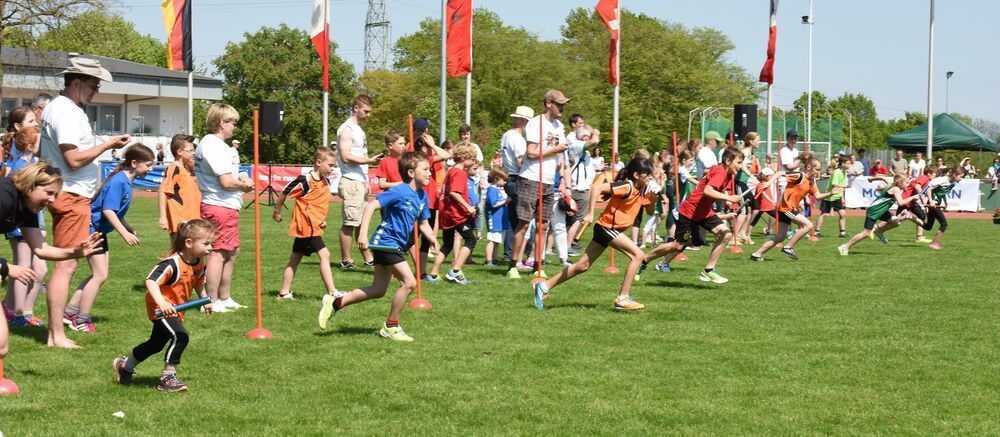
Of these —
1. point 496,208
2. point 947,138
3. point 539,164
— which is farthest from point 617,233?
point 947,138

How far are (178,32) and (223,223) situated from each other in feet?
57.4

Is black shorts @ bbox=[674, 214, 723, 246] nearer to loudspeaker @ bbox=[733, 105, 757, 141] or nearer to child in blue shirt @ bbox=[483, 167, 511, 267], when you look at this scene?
child in blue shirt @ bbox=[483, 167, 511, 267]

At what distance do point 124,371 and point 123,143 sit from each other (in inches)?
65.2

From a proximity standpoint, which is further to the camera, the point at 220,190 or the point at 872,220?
the point at 872,220

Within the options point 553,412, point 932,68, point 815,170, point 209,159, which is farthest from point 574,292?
point 932,68

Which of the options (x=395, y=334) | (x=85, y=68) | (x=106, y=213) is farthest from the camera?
(x=106, y=213)

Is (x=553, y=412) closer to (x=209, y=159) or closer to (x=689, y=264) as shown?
(x=209, y=159)

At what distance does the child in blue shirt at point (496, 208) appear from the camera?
14.5 m

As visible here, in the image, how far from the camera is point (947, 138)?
144 feet

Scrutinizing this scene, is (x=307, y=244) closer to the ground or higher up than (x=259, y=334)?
higher up

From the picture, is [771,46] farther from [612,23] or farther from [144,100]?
[144,100]

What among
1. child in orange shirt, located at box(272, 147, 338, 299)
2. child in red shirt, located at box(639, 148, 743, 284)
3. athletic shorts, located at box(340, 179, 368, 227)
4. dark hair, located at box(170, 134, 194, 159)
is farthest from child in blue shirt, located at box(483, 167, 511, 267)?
dark hair, located at box(170, 134, 194, 159)

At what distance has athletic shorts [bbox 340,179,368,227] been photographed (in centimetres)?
1273

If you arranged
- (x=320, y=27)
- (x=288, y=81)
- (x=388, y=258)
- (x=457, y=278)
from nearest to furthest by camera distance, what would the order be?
(x=388, y=258), (x=457, y=278), (x=320, y=27), (x=288, y=81)
